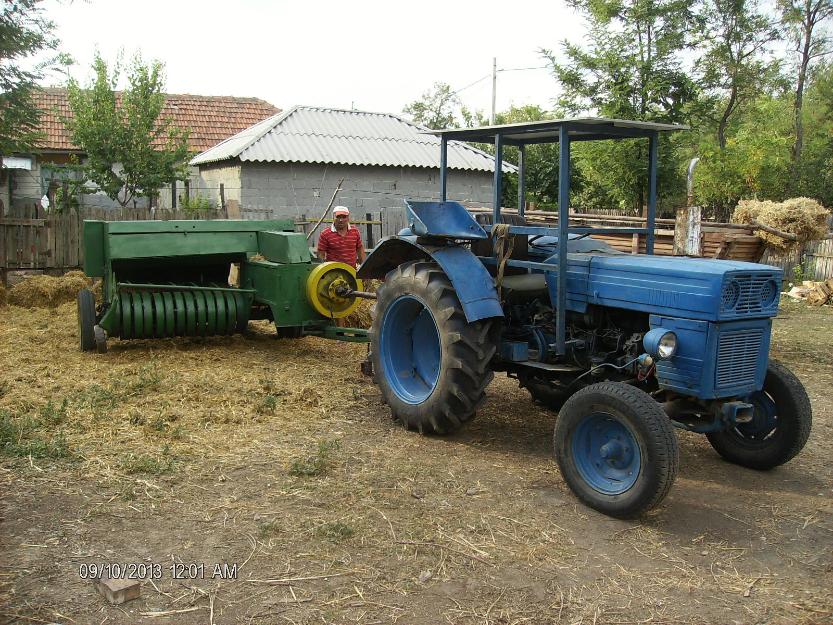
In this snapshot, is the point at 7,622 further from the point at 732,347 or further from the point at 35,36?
the point at 732,347

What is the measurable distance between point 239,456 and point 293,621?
77.6 inches

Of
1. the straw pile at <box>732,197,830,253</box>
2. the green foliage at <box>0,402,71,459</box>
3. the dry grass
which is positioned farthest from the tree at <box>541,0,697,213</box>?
the green foliage at <box>0,402,71,459</box>

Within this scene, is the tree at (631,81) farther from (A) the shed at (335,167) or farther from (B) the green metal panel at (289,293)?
(B) the green metal panel at (289,293)

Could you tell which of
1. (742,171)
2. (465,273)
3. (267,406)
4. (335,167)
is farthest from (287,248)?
(742,171)

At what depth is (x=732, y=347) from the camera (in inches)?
168

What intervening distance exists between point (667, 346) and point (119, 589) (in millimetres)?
2885

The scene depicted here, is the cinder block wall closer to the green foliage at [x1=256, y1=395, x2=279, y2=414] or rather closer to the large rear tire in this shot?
the green foliage at [x1=256, y1=395, x2=279, y2=414]

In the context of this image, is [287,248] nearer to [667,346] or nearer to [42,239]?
[667,346]

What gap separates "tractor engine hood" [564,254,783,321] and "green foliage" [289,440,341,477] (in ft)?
5.71

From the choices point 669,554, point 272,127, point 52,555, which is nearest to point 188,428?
point 52,555

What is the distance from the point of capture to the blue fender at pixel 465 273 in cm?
494

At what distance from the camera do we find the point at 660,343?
4.19 meters

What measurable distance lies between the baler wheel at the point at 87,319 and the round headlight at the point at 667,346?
5430 mm

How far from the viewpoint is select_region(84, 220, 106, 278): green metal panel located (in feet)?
24.2
